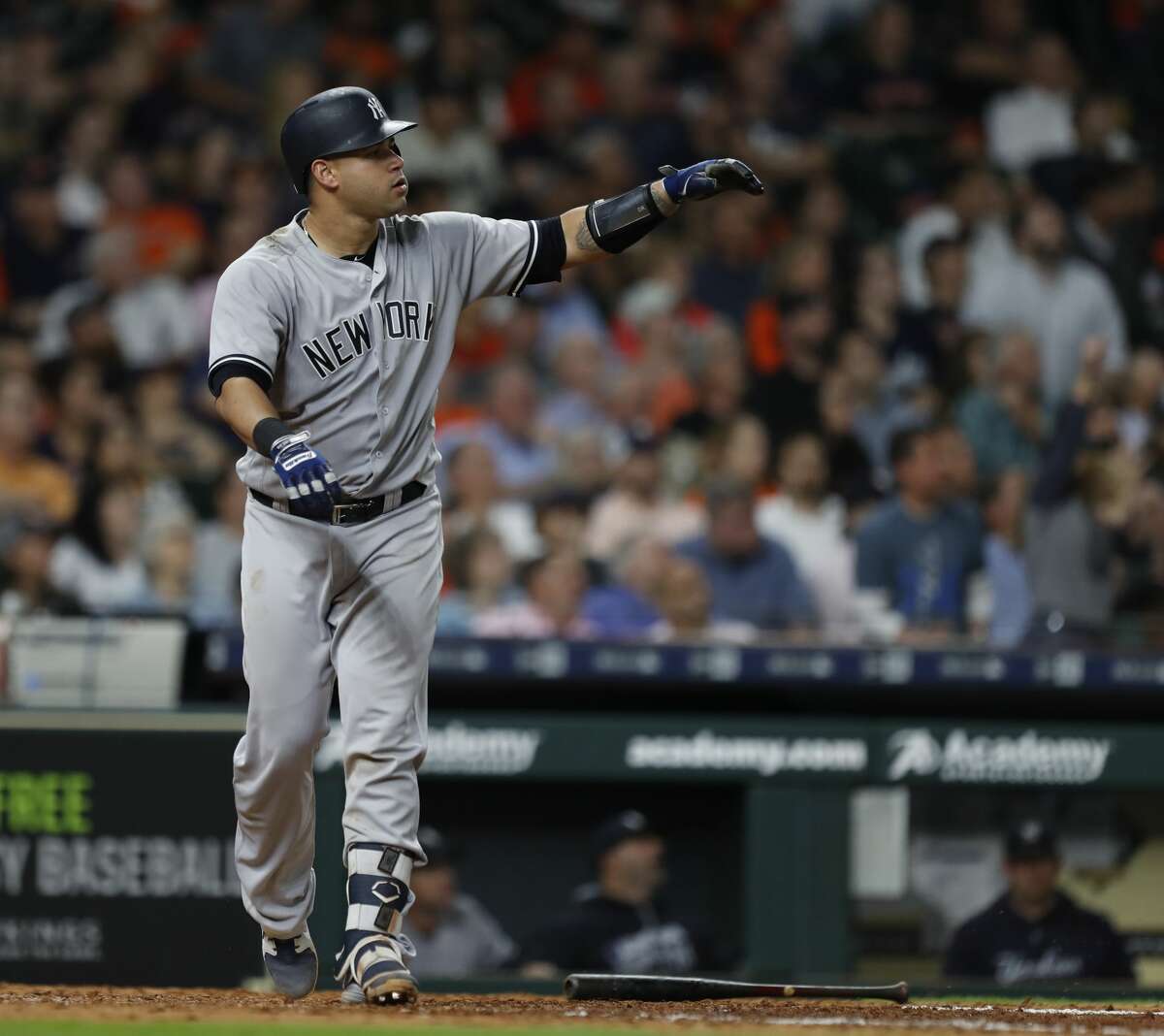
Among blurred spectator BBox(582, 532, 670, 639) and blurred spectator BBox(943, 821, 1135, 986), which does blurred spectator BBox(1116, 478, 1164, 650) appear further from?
blurred spectator BBox(582, 532, 670, 639)

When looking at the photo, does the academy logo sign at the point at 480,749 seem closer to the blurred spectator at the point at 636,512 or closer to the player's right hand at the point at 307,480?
the blurred spectator at the point at 636,512

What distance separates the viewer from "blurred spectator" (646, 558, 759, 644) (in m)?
7.21

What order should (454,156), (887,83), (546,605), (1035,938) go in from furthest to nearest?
(887,83) < (454,156) < (546,605) < (1035,938)

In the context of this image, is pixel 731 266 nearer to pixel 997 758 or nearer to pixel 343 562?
pixel 997 758

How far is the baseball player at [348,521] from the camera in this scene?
4273mm

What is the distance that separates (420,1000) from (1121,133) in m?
7.17

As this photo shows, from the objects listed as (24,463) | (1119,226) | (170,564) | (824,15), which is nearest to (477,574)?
(170,564)

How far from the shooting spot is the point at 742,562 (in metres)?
7.56

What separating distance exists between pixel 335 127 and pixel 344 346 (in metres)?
0.47

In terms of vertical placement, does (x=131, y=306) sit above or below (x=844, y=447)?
above

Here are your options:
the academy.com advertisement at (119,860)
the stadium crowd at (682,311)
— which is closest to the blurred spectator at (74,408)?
the stadium crowd at (682,311)

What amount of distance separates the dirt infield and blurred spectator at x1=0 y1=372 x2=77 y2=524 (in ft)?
11.6

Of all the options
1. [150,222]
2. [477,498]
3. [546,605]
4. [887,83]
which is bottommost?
[546,605]

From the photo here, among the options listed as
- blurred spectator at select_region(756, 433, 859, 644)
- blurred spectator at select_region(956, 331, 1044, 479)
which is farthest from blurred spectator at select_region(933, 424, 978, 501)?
blurred spectator at select_region(756, 433, 859, 644)
